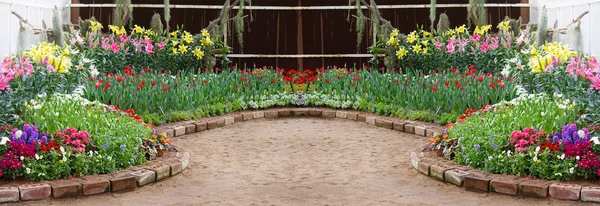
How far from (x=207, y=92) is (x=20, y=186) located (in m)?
5.43

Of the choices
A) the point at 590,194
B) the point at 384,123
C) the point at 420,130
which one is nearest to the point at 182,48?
the point at 384,123

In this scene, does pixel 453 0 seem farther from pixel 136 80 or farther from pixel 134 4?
pixel 136 80

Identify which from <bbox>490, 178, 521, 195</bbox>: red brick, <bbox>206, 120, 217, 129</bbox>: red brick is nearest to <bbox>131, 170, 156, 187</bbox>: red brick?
<bbox>490, 178, 521, 195</bbox>: red brick

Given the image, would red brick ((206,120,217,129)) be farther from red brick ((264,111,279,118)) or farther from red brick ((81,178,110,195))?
red brick ((81,178,110,195))

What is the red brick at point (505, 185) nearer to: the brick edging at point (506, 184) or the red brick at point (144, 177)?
the brick edging at point (506, 184)

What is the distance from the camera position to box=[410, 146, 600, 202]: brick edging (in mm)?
5410

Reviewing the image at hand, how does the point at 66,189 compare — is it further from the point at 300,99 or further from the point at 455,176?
the point at 300,99

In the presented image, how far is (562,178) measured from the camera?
18.9 feet

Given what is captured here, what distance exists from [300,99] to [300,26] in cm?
353

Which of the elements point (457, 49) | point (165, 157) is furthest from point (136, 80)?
point (457, 49)

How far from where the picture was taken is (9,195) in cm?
541

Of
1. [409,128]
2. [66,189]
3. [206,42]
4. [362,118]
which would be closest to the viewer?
[66,189]

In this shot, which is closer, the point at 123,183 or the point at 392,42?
the point at 123,183

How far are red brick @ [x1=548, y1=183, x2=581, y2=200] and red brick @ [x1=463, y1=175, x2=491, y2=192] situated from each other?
1.58 ft
